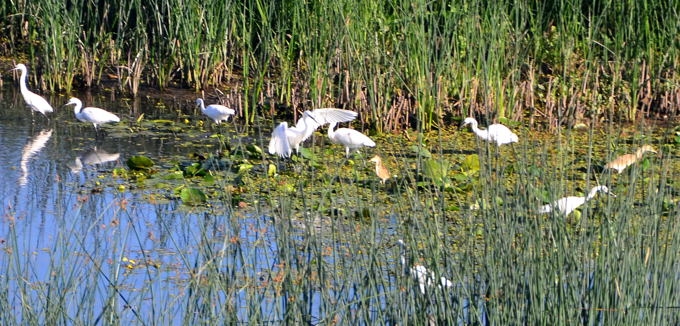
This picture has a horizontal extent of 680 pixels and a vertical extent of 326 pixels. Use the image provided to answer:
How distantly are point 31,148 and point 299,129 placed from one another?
4.56 ft

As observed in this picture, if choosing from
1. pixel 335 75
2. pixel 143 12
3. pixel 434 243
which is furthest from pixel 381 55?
pixel 434 243

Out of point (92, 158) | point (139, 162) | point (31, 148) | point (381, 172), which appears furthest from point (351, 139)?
point (31, 148)

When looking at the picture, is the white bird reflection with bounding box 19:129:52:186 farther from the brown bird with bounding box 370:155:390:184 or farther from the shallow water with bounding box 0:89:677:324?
the brown bird with bounding box 370:155:390:184

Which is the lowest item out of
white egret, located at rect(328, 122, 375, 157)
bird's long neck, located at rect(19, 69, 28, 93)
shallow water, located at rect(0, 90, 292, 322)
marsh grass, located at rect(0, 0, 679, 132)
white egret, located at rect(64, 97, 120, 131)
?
shallow water, located at rect(0, 90, 292, 322)

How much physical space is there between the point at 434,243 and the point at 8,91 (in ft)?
16.0

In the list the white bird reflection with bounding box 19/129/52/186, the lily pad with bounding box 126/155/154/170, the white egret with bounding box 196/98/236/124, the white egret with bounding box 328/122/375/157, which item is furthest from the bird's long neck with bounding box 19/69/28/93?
the white egret with bounding box 328/122/375/157

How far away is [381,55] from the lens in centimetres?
646

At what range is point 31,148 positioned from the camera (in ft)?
19.2

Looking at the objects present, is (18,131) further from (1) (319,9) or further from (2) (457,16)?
(2) (457,16)

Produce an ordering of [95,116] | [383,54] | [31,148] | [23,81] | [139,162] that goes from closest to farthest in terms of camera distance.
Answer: [139,162]
[31,148]
[95,116]
[383,54]
[23,81]

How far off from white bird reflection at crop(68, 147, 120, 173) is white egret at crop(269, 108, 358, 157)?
33.9 inches

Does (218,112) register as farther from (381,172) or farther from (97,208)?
(97,208)

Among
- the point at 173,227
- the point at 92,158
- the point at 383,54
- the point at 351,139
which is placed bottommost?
the point at 173,227

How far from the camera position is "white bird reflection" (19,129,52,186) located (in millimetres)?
5247
